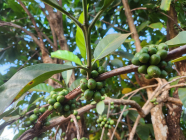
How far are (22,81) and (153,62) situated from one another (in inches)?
17.5

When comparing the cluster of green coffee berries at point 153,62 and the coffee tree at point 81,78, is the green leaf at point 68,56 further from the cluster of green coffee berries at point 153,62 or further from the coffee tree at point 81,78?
the cluster of green coffee berries at point 153,62

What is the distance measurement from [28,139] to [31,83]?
2.22 ft

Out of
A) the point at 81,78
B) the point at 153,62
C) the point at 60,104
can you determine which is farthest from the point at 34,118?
the point at 153,62

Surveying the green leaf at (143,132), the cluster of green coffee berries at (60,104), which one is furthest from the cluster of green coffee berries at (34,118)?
the green leaf at (143,132)

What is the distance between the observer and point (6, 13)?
2.11 meters

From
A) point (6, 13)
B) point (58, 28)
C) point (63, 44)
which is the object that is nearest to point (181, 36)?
point (63, 44)

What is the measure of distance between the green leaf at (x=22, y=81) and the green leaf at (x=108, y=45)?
0.17 metres

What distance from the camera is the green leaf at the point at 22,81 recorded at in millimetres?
328

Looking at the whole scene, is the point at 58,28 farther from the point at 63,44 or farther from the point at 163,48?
the point at 163,48

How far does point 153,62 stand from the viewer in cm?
48

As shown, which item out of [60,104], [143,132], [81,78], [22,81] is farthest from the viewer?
[143,132]

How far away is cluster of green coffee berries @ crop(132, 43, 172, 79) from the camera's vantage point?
47cm

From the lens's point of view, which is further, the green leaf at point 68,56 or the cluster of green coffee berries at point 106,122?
the cluster of green coffee berries at point 106,122

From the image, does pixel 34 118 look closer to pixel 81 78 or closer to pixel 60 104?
pixel 60 104
